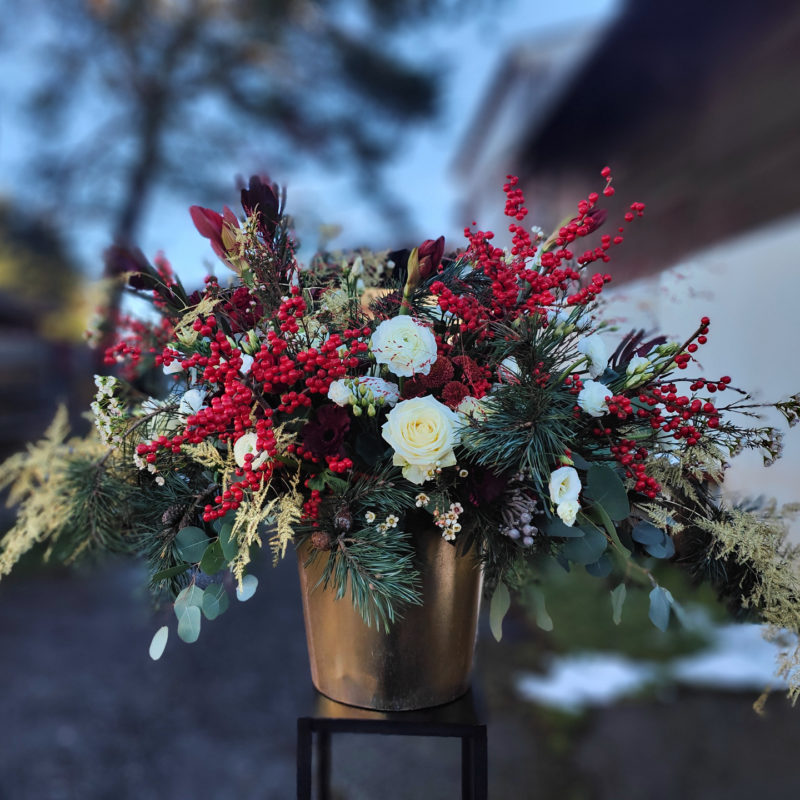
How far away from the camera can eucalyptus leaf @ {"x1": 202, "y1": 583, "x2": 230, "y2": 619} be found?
69 centimetres

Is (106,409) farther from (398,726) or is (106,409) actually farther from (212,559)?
(398,726)

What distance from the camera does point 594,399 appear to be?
2.17 feet

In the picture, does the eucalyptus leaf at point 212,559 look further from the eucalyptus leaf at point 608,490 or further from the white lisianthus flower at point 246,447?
the eucalyptus leaf at point 608,490

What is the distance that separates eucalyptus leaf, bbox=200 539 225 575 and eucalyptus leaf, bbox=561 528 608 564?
371mm

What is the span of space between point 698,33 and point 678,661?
9.00ft

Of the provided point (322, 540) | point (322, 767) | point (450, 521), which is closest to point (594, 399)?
point (450, 521)

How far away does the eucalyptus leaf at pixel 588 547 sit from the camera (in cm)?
71

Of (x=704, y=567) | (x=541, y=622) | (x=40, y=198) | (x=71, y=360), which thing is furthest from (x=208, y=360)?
(x=71, y=360)

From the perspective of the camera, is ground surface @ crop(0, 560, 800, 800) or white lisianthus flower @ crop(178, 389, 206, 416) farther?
ground surface @ crop(0, 560, 800, 800)

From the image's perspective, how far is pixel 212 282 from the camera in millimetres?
737

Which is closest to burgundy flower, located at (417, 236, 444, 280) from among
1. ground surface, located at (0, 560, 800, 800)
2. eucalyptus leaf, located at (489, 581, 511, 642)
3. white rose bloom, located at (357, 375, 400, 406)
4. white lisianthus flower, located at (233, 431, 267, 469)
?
white rose bloom, located at (357, 375, 400, 406)

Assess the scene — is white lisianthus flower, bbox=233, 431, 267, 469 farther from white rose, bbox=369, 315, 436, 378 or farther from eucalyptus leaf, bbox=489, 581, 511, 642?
eucalyptus leaf, bbox=489, 581, 511, 642

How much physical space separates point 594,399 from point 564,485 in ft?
0.30

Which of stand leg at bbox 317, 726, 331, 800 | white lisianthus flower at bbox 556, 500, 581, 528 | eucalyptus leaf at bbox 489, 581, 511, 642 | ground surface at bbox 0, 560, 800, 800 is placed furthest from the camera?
ground surface at bbox 0, 560, 800, 800
